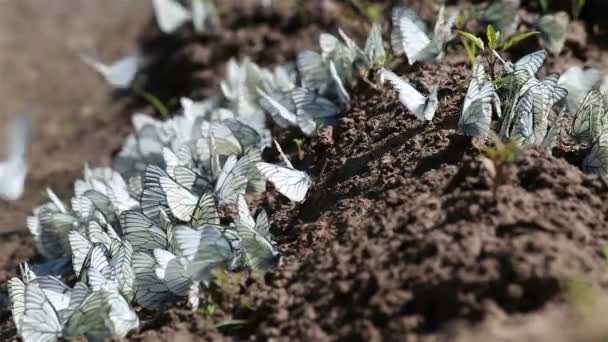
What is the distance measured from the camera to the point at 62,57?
7.12m

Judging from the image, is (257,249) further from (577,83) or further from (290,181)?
(577,83)

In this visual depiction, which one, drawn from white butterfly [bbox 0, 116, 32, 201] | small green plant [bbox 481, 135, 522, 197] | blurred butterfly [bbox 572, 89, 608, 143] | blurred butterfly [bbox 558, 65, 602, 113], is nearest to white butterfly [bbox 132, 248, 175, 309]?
small green plant [bbox 481, 135, 522, 197]

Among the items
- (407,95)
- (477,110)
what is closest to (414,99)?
(407,95)

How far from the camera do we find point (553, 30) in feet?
13.5

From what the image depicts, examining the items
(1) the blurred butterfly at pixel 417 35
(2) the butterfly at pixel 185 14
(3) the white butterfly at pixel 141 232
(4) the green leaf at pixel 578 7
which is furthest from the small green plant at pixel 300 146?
(2) the butterfly at pixel 185 14

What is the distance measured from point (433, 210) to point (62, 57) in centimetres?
535

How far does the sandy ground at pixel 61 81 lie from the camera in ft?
18.2

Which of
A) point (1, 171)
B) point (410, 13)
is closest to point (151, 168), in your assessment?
A: point (410, 13)

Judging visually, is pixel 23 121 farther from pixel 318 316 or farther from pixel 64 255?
pixel 318 316

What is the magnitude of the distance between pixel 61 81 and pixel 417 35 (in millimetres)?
4148

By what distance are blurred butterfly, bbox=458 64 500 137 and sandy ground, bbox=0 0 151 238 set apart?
114 inches

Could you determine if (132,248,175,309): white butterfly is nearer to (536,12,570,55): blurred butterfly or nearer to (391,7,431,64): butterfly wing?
(391,7,431,64): butterfly wing

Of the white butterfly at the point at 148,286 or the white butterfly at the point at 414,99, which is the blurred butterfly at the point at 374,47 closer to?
the white butterfly at the point at 414,99

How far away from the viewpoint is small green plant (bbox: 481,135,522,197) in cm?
257
